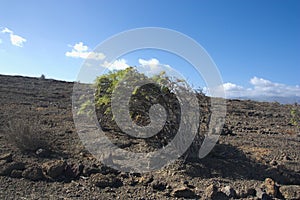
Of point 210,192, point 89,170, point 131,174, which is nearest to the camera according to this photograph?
point 210,192

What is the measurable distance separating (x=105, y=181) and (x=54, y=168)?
0.86 metres

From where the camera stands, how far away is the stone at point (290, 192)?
16.4 ft

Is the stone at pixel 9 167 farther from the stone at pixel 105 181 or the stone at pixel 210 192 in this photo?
the stone at pixel 210 192

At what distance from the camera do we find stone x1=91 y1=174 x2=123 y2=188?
514 cm

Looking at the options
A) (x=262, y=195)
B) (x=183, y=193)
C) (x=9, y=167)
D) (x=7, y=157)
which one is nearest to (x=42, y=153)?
(x=7, y=157)

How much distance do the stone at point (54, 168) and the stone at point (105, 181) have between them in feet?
1.72

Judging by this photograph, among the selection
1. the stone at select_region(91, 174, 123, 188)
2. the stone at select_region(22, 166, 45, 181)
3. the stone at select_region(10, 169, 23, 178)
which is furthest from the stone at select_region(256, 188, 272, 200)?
the stone at select_region(10, 169, 23, 178)

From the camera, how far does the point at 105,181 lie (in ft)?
17.0

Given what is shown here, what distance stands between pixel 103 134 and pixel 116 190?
3.03 metres

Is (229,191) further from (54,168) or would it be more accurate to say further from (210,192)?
(54,168)

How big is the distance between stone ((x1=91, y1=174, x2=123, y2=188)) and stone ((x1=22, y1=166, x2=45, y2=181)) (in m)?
0.80

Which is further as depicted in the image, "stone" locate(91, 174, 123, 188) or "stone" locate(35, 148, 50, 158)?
"stone" locate(35, 148, 50, 158)

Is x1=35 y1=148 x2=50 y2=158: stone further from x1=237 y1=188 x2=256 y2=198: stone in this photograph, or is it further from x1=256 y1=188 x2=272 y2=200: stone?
x1=256 y1=188 x2=272 y2=200: stone

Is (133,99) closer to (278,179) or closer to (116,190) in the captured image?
(116,190)
